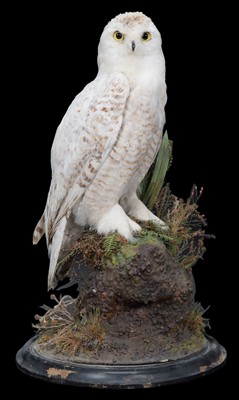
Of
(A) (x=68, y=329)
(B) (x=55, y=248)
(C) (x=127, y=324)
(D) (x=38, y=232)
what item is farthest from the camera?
(D) (x=38, y=232)

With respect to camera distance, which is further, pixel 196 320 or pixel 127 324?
pixel 196 320

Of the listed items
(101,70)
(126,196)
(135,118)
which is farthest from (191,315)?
(101,70)

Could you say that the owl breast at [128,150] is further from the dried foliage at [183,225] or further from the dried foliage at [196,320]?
the dried foliage at [196,320]

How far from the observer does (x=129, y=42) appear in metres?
4.96

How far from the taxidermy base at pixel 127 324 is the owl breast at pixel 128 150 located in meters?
0.23

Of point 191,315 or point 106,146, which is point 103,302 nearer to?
point 191,315

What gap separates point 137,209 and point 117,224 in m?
0.30

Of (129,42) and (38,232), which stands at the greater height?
(129,42)

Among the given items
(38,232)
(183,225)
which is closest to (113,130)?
(183,225)

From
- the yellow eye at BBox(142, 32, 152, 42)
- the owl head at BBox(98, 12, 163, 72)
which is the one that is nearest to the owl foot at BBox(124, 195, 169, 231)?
the owl head at BBox(98, 12, 163, 72)

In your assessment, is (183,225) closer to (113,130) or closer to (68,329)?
(113,130)

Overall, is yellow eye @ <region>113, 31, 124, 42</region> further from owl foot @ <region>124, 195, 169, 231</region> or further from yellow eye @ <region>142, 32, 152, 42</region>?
owl foot @ <region>124, 195, 169, 231</region>

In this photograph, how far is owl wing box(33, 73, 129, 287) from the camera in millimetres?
4953

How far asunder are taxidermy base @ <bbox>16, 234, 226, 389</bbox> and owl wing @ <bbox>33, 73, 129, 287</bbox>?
0.25 m
